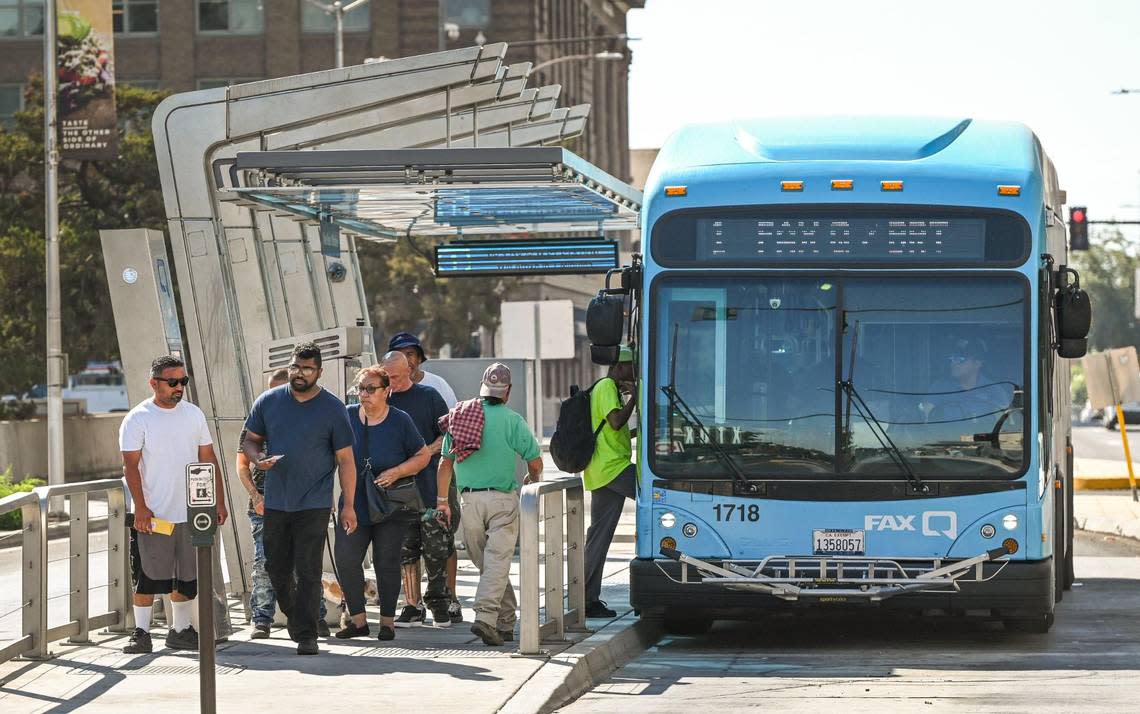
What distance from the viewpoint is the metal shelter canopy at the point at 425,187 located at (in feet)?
41.5

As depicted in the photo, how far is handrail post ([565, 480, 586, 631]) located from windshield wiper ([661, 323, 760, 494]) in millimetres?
730

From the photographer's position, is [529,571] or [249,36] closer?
[529,571]

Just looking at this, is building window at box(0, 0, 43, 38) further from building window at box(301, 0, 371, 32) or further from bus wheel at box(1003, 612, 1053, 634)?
bus wheel at box(1003, 612, 1053, 634)

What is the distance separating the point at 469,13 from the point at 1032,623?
168 ft

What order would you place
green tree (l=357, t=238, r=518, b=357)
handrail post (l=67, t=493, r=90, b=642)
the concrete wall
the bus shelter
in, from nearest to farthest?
handrail post (l=67, t=493, r=90, b=642), the bus shelter, the concrete wall, green tree (l=357, t=238, r=518, b=357)

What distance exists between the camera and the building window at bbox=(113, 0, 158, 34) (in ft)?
204

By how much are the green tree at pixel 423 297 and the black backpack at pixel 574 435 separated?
36.4 metres

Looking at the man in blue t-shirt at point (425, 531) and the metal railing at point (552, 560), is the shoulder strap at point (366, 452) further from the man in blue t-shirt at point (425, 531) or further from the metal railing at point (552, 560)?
the metal railing at point (552, 560)

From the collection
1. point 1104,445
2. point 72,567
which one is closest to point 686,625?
point 72,567

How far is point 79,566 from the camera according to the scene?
11.5m

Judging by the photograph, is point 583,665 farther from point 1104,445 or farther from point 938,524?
point 1104,445

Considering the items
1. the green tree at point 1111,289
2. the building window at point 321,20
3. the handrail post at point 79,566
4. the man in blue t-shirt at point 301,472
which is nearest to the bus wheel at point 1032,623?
the man in blue t-shirt at point 301,472

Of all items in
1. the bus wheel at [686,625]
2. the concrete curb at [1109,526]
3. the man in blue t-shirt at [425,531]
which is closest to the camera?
the man in blue t-shirt at [425,531]

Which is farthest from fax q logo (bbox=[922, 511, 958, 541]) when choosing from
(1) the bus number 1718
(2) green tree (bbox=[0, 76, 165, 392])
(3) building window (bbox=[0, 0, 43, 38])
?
(3) building window (bbox=[0, 0, 43, 38])
